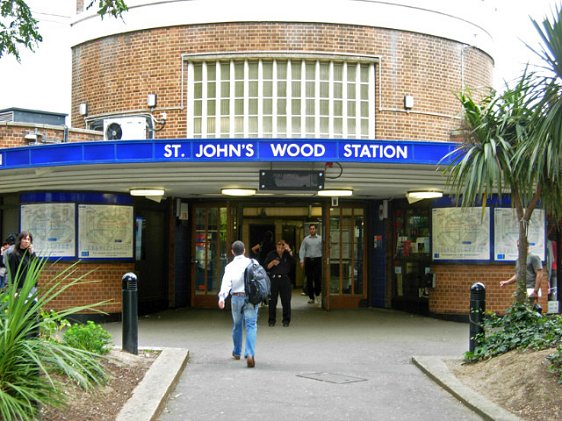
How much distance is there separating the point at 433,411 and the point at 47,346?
3855 mm

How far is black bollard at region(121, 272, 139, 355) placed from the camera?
993cm

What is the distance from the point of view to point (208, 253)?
17547mm

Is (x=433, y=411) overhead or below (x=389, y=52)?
below

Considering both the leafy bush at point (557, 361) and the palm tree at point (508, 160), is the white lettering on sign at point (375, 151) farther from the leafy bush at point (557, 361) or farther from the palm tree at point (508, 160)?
the leafy bush at point (557, 361)

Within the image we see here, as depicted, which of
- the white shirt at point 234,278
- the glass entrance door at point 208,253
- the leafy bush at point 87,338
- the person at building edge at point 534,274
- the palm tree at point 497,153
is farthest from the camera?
the glass entrance door at point 208,253

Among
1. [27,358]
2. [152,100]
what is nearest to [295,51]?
[152,100]

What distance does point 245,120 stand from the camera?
650 inches

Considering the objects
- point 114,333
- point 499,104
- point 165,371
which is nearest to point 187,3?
point 114,333

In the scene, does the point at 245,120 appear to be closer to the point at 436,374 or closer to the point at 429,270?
the point at 429,270

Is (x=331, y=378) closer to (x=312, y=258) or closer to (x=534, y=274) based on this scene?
(x=534, y=274)

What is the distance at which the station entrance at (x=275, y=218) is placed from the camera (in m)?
17.1

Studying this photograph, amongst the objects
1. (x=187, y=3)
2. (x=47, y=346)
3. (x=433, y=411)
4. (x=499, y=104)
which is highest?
(x=187, y=3)

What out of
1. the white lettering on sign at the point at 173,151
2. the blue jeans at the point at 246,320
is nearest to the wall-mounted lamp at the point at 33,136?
the white lettering on sign at the point at 173,151

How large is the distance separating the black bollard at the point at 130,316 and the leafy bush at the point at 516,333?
14.2 feet
